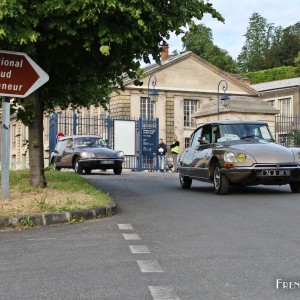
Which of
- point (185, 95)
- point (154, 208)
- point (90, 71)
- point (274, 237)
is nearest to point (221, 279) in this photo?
point (274, 237)

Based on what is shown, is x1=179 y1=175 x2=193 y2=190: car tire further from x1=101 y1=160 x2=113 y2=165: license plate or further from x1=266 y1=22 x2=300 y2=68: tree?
x1=266 y1=22 x2=300 y2=68: tree

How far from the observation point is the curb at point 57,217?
27.1ft

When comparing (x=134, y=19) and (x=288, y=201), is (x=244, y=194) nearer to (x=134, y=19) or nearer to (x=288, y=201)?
(x=288, y=201)

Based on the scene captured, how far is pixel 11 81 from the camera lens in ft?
33.0

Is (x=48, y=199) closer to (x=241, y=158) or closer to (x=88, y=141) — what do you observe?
(x=241, y=158)

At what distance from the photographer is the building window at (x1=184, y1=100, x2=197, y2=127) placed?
52.8 meters

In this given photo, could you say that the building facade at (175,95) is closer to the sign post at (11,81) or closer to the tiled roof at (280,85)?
the tiled roof at (280,85)

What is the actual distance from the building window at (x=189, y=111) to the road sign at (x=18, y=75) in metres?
42.8

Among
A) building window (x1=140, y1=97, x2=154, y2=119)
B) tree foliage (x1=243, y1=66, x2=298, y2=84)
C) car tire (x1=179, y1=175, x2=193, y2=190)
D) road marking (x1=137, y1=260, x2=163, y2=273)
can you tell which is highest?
tree foliage (x1=243, y1=66, x2=298, y2=84)

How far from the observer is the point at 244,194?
12.9m

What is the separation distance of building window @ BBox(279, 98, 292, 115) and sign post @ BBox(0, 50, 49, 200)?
47.3 m

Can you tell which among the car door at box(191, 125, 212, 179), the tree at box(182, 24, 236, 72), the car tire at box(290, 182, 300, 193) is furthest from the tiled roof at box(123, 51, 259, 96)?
the car tire at box(290, 182, 300, 193)

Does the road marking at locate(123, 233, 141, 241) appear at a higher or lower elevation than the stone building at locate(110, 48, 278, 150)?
lower

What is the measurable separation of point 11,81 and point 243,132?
5.97 m
